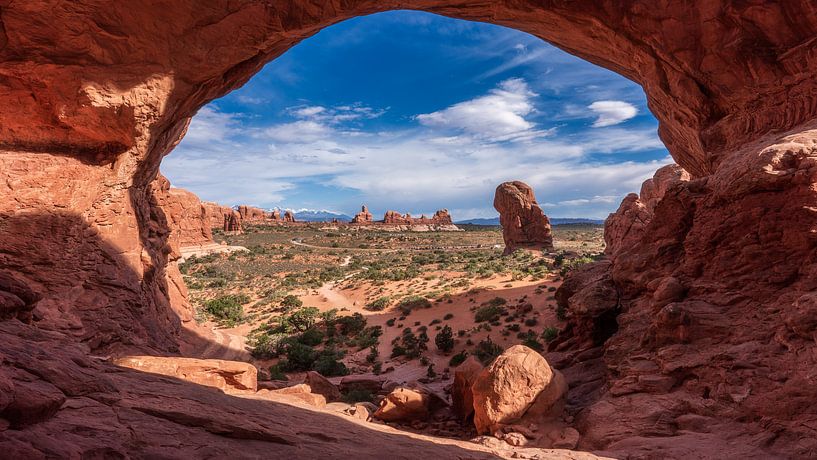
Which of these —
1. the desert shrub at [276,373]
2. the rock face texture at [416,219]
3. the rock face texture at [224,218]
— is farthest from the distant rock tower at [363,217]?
the desert shrub at [276,373]

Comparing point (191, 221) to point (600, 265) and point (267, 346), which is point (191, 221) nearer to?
point (267, 346)

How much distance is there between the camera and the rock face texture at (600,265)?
5066mm

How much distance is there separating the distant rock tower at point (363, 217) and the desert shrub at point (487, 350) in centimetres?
10409

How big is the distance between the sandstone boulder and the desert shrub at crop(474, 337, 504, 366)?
924 cm

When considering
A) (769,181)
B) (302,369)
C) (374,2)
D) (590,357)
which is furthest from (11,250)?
(769,181)

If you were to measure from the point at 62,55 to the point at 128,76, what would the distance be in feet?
4.46

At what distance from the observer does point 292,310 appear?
80.4ft

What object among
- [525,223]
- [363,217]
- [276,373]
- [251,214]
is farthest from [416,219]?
[276,373]

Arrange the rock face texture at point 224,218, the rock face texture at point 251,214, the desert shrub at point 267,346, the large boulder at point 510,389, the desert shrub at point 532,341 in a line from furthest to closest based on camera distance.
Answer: the rock face texture at point 251,214, the rock face texture at point 224,218, the desert shrub at point 267,346, the desert shrub at point 532,341, the large boulder at point 510,389

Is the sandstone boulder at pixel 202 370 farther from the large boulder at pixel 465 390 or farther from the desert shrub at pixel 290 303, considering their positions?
the desert shrub at pixel 290 303

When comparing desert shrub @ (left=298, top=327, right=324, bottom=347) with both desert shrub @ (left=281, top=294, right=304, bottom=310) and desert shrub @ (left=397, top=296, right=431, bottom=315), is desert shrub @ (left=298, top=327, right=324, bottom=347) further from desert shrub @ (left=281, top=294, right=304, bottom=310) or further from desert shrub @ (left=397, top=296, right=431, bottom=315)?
desert shrub @ (left=281, top=294, right=304, bottom=310)

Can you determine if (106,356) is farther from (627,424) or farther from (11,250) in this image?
(627,424)

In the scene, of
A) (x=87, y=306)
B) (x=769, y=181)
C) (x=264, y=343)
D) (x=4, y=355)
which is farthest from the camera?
(x=264, y=343)

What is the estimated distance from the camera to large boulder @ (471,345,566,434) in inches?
293
